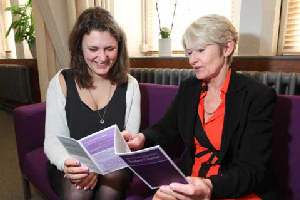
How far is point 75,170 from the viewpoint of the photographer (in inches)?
38.3

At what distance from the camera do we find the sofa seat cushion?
140 cm

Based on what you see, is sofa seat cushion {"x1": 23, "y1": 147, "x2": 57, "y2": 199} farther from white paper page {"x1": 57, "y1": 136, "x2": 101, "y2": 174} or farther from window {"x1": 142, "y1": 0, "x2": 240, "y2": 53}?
window {"x1": 142, "y1": 0, "x2": 240, "y2": 53}

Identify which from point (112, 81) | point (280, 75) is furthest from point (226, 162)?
point (280, 75)

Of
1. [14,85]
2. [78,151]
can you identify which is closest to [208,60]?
[78,151]

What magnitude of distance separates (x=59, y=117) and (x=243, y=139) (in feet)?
2.85

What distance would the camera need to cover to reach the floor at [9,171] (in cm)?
190

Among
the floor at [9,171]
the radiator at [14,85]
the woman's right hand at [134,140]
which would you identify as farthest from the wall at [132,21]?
the woman's right hand at [134,140]

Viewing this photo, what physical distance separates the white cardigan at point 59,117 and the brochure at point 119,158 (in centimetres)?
21

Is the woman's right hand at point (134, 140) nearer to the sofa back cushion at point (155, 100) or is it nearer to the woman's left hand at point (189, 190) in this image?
the woman's left hand at point (189, 190)

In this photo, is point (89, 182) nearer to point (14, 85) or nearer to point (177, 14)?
point (177, 14)

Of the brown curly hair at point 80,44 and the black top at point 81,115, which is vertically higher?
the brown curly hair at point 80,44

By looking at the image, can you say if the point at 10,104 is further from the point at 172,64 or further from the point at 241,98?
the point at 241,98

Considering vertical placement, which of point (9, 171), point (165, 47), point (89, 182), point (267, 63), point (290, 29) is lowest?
point (9, 171)

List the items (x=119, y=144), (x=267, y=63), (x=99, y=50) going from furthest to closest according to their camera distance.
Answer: (x=267, y=63), (x=99, y=50), (x=119, y=144)
